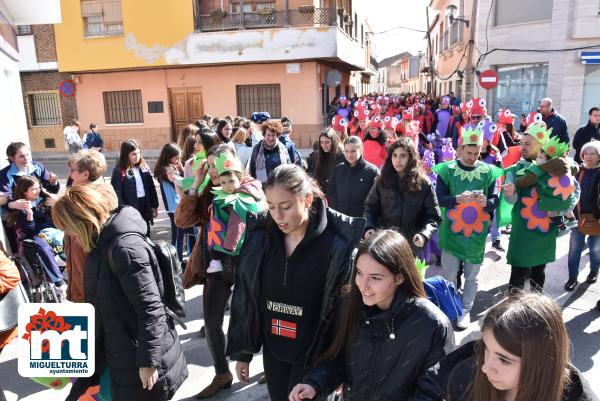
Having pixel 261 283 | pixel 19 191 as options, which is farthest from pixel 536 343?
pixel 19 191

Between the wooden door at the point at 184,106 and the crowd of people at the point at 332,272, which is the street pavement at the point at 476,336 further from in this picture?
the wooden door at the point at 184,106

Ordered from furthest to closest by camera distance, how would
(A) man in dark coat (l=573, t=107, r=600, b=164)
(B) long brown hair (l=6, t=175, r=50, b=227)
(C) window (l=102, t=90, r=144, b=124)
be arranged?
(C) window (l=102, t=90, r=144, b=124) < (A) man in dark coat (l=573, t=107, r=600, b=164) < (B) long brown hair (l=6, t=175, r=50, b=227)

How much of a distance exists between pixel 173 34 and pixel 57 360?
17443 mm

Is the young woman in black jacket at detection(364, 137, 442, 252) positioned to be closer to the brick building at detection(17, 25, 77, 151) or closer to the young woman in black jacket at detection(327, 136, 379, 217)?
the young woman in black jacket at detection(327, 136, 379, 217)

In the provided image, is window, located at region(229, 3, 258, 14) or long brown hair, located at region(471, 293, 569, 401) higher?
window, located at region(229, 3, 258, 14)

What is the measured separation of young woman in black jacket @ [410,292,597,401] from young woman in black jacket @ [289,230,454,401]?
31 cm

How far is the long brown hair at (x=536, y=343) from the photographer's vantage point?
58.9 inches

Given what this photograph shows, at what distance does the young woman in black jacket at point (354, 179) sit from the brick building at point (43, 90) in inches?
→ 725

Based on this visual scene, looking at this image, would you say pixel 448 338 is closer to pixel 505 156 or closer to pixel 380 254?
pixel 380 254

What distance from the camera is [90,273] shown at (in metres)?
2.44

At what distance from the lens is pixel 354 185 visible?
491cm

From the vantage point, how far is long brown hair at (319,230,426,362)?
6.71 feet

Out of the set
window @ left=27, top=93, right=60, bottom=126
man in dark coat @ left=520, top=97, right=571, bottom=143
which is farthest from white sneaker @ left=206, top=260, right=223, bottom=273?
window @ left=27, top=93, right=60, bottom=126

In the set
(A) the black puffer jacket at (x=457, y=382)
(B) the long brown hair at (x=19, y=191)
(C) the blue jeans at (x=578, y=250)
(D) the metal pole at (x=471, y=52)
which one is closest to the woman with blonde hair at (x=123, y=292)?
(A) the black puffer jacket at (x=457, y=382)
